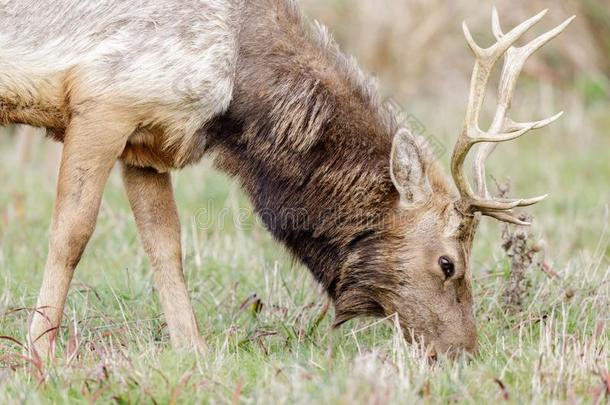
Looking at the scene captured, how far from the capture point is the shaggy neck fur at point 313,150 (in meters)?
5.97

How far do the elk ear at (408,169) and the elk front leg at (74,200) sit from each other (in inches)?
55.4

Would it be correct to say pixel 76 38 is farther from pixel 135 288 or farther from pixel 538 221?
pixel 538 221

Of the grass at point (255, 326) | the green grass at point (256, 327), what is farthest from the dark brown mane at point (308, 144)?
the green grass at point (256, 327)

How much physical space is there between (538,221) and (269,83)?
437cm

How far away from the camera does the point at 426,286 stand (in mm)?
5883

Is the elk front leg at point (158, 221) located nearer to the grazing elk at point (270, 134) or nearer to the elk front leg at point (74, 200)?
the grazing elk at point (270, 134)

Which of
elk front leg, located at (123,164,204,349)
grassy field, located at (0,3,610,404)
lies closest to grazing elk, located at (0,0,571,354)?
elk front leg, located at (123,164,204,349)

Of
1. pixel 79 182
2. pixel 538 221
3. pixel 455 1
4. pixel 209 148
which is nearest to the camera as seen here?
pixel 79 182

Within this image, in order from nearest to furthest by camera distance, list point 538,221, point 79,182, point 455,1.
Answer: point 79,182
point 538,221
point 455,1

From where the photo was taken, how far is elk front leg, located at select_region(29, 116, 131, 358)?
5.60 meters

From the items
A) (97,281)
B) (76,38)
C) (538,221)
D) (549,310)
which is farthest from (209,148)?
(538,221)

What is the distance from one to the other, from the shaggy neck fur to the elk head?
0.10 meters

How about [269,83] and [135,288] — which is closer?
[269,83]

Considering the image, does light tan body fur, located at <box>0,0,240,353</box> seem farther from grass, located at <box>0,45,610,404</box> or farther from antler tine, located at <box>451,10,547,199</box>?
antler tine, located at <box>451,10,547,199</box>
